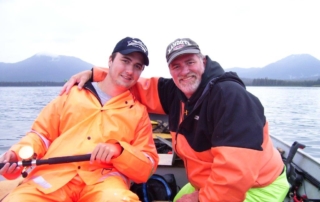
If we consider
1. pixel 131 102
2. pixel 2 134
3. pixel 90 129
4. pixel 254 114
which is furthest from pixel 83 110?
pixel 2 134

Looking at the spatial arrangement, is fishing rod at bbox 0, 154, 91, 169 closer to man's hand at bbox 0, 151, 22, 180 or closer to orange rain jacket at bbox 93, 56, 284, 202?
man's hand at bbox 0, 151, 22, 180

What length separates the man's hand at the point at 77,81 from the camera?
3.12 m

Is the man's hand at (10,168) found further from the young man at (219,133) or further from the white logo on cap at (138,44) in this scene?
the white logo on cap at (138,44)

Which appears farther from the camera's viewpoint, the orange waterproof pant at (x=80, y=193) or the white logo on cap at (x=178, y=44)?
the white logo on cap at (x=178, y=44)

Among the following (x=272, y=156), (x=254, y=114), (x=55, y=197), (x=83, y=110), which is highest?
(x=254, y=114)

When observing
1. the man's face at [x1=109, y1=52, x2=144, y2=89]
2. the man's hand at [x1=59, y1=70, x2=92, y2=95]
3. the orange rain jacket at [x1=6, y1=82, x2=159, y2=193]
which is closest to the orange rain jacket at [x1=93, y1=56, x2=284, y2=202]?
the orange rain jacket at [x1=6, y1=82, x2=159, y2=193]

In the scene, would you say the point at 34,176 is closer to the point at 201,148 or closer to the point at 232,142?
the point at 201,148

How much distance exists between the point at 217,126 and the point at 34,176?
5.92ft

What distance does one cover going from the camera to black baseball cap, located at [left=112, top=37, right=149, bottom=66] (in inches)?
119

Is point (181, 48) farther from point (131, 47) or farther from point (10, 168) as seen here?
point (10, 168)

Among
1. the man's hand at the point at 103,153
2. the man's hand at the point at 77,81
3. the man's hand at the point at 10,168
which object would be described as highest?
the man's hand at the point at 77,81

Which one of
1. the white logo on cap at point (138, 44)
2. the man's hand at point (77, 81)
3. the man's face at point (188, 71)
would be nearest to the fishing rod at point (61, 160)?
the man's hand at point (77, 81)

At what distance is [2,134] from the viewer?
15078mm

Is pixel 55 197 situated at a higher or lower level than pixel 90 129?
lower
